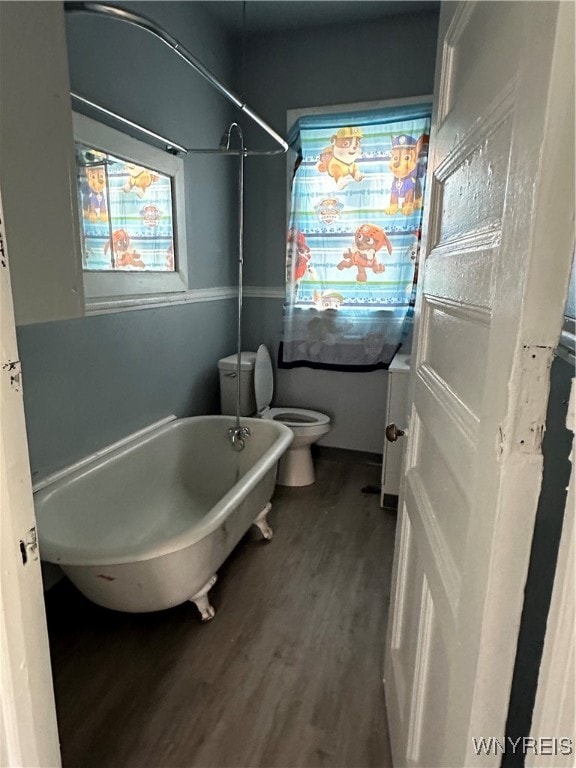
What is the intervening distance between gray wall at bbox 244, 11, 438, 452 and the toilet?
30 cm

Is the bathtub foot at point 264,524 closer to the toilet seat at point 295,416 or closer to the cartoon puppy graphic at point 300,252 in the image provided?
the toilet seat at point 295,416

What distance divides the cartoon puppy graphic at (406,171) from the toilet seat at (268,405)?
1.29m

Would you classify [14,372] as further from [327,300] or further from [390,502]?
[327,300]

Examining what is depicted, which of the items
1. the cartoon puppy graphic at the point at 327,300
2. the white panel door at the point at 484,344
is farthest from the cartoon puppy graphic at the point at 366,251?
the white panel door at the point at 484,344

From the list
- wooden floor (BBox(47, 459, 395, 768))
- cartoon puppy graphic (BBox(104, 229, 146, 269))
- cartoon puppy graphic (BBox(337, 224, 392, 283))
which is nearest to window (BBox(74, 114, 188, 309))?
cartoon puppy graphic (BBox(104, 229, 146, 269))

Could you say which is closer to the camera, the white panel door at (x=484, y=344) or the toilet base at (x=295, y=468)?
the white panel door at (x=484, y=344)

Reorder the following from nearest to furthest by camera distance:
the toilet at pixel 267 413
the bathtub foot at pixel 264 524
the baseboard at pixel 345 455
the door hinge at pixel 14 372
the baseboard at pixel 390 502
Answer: the door hinge at pixel 14 372 → the bathtub foot at pixel 264 524 → the baseboard at pixel 390 502 → the toilet at pixel 267 413 → the baseboard at pixel 345 455

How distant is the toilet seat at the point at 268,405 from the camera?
321cm

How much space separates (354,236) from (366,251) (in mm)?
125

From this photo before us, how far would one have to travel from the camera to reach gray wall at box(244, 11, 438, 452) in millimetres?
2914

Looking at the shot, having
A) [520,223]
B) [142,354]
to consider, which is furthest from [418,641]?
[142,354]

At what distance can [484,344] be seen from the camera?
2.38 ft

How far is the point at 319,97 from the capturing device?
10.2 ft

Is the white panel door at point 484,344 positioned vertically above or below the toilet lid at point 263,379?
above
